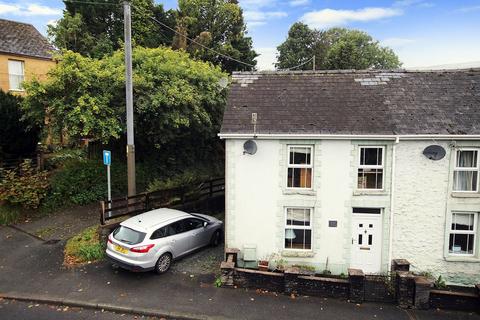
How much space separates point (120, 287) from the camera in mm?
10695

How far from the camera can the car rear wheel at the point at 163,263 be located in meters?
11.5

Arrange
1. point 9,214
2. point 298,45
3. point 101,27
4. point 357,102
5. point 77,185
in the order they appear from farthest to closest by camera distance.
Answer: point 298,45 → point 101,27 → point 77,185 → point 9,214 → point 357,102

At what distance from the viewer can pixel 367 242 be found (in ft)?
39.4

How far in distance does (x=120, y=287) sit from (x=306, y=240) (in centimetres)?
630

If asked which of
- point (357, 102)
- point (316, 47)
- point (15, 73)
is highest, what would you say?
point (316, 47)

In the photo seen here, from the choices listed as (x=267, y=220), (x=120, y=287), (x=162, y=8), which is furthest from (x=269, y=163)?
(x=162, y=8)

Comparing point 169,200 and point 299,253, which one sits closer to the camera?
point 299,253

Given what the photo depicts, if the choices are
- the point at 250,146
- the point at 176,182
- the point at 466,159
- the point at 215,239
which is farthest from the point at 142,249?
the point at 466,159

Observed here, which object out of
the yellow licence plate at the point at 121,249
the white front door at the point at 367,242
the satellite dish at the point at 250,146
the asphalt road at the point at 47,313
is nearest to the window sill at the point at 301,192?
the white front door at the point at 367,242

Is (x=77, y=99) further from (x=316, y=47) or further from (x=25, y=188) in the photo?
(x=316, y=47)

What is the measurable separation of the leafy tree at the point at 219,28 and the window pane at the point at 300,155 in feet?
83.5

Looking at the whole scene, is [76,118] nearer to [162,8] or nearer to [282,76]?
[282,76]

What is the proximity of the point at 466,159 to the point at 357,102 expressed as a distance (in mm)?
4022

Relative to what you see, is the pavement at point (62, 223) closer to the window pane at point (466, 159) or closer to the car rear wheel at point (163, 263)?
the car rear wheel at point (163, 263)
